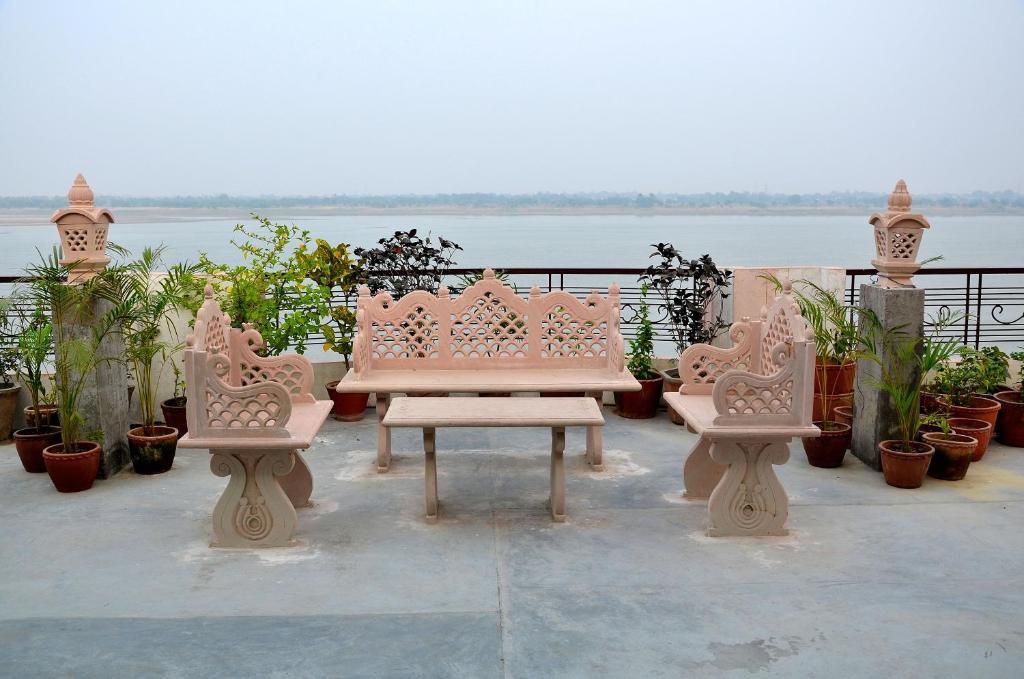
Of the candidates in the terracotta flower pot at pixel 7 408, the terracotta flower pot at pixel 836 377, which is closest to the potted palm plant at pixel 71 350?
the terracotta flower pot at pixel 7 408

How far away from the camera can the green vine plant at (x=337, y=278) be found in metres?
7.50

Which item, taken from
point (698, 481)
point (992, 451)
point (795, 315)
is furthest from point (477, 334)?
point (992, 451)

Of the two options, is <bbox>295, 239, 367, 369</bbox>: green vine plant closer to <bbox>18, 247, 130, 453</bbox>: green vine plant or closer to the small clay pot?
<bbox>18, 247, 130, 453</bbox>: green vine plant

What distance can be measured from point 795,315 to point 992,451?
102 inches

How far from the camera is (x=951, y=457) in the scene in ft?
18.8

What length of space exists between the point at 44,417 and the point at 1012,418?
6.64 meters

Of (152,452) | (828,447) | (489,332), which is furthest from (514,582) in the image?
(152,452)

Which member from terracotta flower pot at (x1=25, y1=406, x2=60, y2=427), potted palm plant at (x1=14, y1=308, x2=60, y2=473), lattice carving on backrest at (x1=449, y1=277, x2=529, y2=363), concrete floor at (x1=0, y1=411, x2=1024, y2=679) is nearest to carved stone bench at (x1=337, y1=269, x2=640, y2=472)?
lattice carving on backrest at (x1=449, y1=277, x2=529, y2=363)

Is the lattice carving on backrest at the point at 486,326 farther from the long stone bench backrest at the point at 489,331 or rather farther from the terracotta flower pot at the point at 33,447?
the terracotta flower pot at the point at 33,447

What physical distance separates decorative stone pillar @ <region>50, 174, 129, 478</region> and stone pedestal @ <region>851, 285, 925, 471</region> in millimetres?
4715

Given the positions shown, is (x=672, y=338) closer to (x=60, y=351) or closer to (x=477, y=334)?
(x=477, y=334)

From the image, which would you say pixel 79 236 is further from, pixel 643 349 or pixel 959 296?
pixel 959 296

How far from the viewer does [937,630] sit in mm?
3807

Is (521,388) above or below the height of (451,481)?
above
